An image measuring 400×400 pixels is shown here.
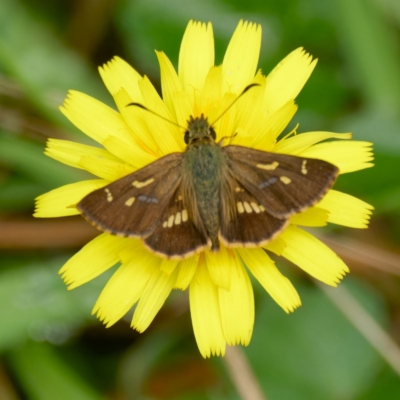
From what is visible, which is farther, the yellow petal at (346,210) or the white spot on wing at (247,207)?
the yellow petal at (346,210)

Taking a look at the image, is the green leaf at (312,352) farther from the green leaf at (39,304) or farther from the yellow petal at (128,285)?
the yellow petal at (128,285)

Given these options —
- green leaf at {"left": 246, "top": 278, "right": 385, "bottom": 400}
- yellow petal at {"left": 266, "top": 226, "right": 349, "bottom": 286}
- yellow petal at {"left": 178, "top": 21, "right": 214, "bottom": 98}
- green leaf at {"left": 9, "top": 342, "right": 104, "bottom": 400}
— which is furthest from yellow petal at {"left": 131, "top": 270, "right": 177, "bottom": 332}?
green leaf at {"left": 246, "top": 278, "right": 385, "bottom": 400}

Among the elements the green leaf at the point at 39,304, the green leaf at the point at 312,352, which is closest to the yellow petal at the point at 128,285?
the green leaf at the point at 39,304

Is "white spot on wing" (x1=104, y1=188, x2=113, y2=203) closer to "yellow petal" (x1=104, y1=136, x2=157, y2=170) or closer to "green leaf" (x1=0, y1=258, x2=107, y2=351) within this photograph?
"yellow petal" (x1=104, y1=136, x2=157, y2=170)

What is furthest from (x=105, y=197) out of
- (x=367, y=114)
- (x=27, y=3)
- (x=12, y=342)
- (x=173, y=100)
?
(x=27, y=3)

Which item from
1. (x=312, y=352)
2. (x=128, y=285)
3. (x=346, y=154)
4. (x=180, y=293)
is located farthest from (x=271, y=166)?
(x=312, y=352)

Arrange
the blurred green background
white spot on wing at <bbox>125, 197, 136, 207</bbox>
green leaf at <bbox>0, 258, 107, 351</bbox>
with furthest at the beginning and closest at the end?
the blurred green background < green leaf at <bbox>0, 258, 107, 351</bbox> < white spot on wing at <bbox>125, 197, 136, 207</bbox>

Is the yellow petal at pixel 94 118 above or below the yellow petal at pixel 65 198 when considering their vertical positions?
above

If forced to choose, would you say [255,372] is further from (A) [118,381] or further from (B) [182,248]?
(B) [182,248]
